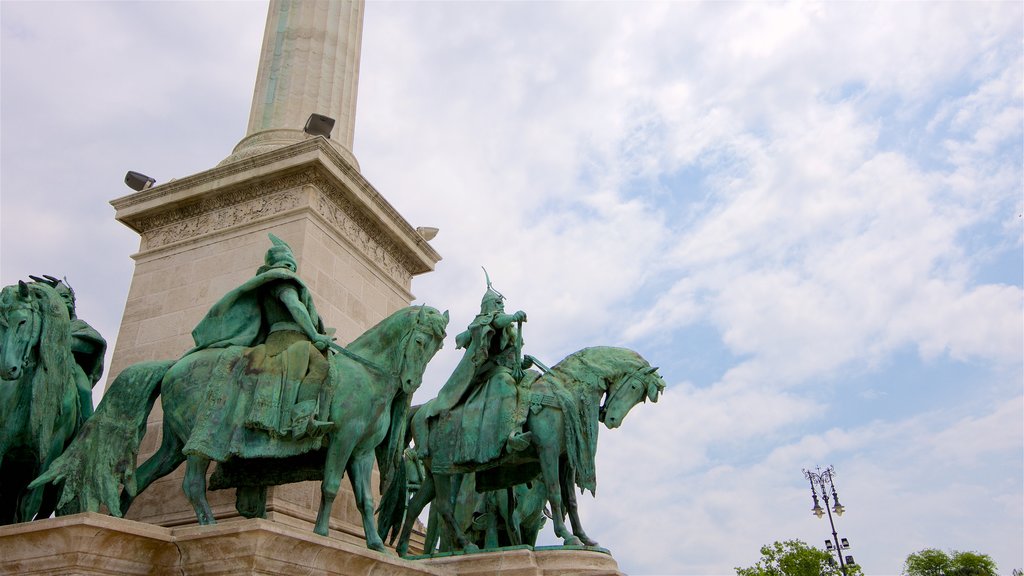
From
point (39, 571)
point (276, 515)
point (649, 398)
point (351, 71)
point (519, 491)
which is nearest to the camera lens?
point (39, 571)

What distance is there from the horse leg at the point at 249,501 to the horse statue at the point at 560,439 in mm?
1350

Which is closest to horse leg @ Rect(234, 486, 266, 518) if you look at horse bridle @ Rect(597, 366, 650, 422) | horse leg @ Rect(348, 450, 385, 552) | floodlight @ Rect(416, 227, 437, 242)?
horse leg @ Rect(348, 450, 385, 552)

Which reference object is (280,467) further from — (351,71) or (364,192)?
(351,71)

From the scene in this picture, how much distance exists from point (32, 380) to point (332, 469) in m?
2.97

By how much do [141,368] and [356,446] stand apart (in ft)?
7.39

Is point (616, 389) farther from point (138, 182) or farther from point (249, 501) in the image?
point (138, 182)

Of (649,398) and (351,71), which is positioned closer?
(649,398)

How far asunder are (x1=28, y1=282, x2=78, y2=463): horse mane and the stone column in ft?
15.4

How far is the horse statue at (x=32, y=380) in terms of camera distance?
7465 millimetres

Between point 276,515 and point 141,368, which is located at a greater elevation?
point 141,368

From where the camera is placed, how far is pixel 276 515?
8367mm

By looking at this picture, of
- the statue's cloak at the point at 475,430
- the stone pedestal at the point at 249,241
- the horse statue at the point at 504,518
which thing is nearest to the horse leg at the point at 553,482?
the statue's cloak at the point at 475,430

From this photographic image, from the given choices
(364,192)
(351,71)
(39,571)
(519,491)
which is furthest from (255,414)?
(351,71)

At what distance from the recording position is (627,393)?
30.2 feet
